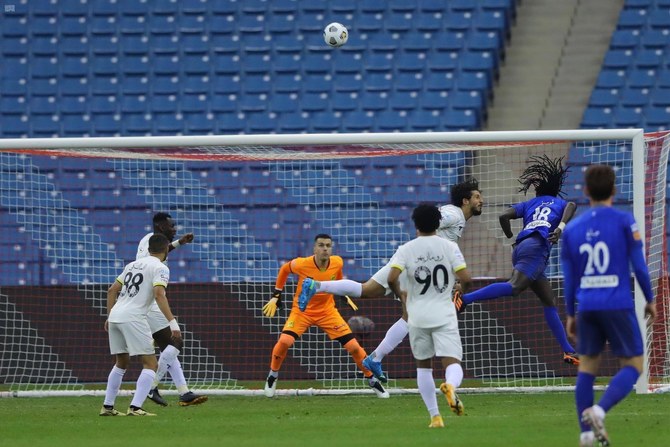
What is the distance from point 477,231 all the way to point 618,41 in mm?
6439

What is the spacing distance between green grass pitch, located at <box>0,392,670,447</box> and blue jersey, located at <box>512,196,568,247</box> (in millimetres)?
1714

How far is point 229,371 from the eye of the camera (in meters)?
14.2

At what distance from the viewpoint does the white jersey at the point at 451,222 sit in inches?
455

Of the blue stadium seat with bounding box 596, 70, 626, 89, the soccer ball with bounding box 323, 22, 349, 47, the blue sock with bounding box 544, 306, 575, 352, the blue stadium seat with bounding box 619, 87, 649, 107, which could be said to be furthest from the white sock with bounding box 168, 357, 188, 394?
the blue stadium seat with bounding box 596, 70, 626, 89

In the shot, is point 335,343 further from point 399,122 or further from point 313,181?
point 399,122

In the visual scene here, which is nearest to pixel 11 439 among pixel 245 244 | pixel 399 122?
pixel 245 244

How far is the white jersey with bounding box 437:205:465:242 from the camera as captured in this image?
11547 millimetres

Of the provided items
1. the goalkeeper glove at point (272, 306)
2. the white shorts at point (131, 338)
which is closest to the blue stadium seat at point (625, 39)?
the goalkeeper glove at point (272, 306)

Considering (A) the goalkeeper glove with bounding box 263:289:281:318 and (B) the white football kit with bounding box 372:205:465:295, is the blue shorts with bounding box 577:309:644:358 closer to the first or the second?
(B) the white football kit with bounding box 372:205:465:295

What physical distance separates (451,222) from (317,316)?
189 cm

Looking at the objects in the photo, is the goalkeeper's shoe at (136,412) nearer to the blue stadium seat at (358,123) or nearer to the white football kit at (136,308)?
the white football kit at (136,308)

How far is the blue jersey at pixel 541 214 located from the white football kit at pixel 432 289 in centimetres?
349

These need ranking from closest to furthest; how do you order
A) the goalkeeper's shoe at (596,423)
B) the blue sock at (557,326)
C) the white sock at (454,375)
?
the goalkeeper's shoe at (596,423), the white sock at (454,375), the blue sock at (557,326)

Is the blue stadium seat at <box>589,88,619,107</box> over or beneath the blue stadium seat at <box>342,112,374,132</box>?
over
